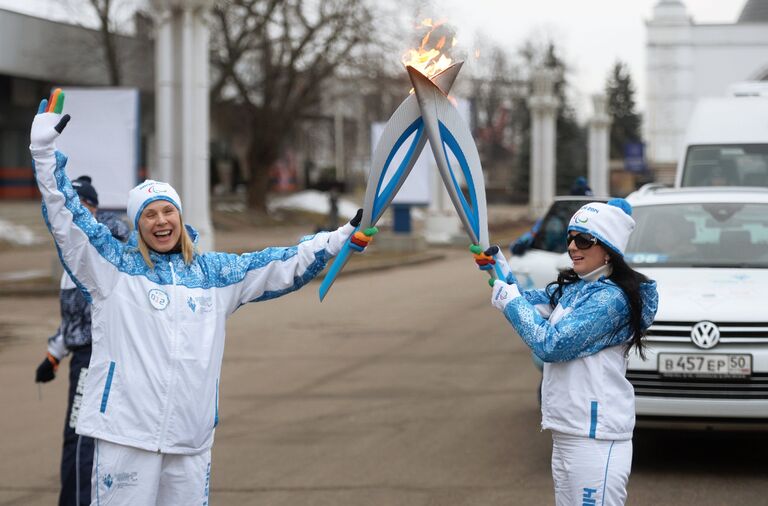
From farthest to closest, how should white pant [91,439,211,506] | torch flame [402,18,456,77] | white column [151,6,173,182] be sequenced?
white column [151,6,173,182] < torch flame [402,18,456,77] < white pant [91,439,211,506]

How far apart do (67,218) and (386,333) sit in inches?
398

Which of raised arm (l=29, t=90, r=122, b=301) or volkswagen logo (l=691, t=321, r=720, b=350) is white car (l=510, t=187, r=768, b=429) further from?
raised arm (l=29, t=90, r=122, b=301)

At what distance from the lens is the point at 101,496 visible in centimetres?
428

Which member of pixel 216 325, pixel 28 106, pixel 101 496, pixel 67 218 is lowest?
pixel 101 496

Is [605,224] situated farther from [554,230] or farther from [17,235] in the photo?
[17,235]

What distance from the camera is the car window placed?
11555 mm

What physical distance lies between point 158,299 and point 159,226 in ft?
0.90

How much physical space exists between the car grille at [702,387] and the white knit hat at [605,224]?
2.73 meters

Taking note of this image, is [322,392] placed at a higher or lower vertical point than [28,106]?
lower

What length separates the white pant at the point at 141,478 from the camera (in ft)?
13.9

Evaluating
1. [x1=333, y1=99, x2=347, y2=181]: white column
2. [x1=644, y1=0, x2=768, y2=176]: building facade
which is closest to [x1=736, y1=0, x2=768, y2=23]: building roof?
[x1=644, y1=0, x2=768, y2=176]: building facade

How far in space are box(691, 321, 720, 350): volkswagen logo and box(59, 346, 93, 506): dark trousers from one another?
11.4 ft

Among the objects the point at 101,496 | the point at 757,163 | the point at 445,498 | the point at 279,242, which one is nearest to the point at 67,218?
the point at 101,496

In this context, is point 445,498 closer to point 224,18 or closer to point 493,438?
point 493,438
